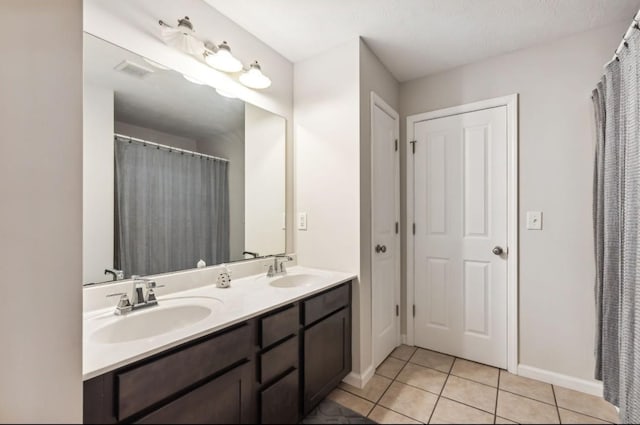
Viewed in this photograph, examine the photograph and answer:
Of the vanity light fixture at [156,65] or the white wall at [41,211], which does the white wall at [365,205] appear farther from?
the white wall at [41,211]

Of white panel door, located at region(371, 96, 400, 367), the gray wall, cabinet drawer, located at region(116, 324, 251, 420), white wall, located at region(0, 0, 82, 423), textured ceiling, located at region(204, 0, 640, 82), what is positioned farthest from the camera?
white panel door, located at region(371, 96, 400, 367)

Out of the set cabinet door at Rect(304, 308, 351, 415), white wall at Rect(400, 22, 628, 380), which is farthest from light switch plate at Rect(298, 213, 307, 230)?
white wall at Rect(400, 22, 628, 380)

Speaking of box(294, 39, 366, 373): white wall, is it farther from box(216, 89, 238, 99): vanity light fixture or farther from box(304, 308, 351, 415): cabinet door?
box(216, 89, 238, 99): vanity light fixture

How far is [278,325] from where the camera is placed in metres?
1.19

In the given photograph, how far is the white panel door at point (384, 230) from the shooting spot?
1908 mm

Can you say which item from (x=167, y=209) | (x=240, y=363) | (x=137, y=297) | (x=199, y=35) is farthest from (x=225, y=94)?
(x=240, y=363)

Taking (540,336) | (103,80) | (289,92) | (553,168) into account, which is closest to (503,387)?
(540,336)

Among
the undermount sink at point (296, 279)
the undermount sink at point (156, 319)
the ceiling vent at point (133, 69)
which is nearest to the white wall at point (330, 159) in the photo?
the undermount sink at point (296, 279)

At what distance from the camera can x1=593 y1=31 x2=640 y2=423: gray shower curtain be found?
108cm

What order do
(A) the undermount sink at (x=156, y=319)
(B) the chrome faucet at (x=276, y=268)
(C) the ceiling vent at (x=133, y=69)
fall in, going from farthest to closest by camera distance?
(B) the chrome faucet at (x=276, y=268), (C) the ceiling vent at (x=133, y=69), (A) the undermount sink at (x=156, y=319)

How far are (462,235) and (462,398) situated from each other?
1024mm

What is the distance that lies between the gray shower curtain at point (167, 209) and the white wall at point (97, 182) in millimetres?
32

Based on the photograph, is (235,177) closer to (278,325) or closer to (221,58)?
(221,58)

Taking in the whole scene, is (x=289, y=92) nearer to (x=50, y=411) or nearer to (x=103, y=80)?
(x=103, y=80)
